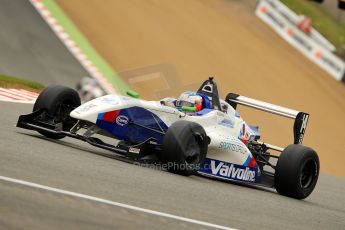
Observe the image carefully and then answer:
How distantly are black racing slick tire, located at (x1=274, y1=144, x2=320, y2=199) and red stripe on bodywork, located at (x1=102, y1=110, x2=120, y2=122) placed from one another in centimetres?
232

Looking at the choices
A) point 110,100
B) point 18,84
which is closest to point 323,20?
point 18,84

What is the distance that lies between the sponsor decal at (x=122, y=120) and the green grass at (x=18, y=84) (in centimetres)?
719

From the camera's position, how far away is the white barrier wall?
1120 inches

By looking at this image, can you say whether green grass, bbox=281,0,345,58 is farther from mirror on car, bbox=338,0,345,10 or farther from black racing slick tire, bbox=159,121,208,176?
black racing slick tire, bbox=159,121,208,176

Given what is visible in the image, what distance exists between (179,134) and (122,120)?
797 millimetres

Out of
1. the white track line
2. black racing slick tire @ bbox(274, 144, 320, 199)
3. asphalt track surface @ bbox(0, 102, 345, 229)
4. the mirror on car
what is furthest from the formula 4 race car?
the mirror on car

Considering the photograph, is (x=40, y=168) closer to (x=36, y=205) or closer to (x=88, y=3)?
(x=36, y=205)

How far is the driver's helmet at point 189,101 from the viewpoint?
11.7 metres

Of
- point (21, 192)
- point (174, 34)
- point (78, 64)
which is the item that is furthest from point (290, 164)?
point (174, 34)

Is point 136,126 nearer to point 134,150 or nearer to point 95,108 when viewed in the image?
A: point 134,150

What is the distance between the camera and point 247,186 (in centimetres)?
1237

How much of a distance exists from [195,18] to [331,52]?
484cm

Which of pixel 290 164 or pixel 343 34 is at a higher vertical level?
pixel 343 34

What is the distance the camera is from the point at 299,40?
29.6 m
